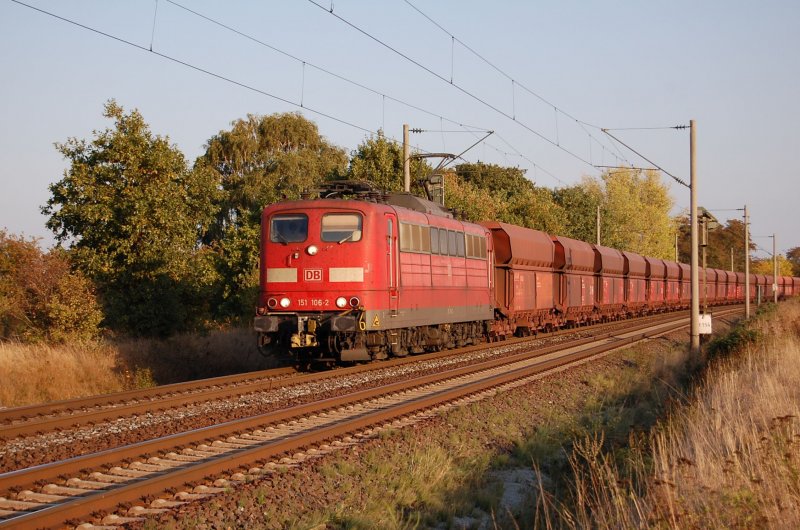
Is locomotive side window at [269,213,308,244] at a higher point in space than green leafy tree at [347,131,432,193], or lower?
lower

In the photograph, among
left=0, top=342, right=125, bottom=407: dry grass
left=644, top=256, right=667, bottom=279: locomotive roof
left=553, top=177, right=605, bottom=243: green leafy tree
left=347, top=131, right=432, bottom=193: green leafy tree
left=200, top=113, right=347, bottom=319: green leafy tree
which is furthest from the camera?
left=553, top=177, right=605, bottom=243: green leafy tree

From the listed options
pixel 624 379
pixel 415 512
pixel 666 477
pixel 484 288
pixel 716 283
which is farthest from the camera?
pixel 716 283

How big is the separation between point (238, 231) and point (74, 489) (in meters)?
23.3

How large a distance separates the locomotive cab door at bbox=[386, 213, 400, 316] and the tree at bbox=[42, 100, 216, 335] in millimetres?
7423

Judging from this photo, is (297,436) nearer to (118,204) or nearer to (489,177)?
(118,204)

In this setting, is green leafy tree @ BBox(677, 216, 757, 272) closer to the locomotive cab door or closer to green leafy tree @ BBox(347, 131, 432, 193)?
green leafy tree @ BBox(347, 131, 432, 193)

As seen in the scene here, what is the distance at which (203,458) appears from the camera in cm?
977

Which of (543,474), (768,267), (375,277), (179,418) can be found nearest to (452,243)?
(375,277)

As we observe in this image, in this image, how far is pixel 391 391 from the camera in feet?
51.2

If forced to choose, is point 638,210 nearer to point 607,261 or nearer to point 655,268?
point 655,268

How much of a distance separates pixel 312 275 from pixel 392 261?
178 cm

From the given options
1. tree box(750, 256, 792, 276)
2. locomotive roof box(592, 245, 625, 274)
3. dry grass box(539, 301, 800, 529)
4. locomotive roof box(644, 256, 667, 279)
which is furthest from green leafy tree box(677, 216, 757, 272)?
dry grass box(539, 301, 800, 529)

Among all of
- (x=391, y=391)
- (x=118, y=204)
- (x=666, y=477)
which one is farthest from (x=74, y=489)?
(x=118, y=204)

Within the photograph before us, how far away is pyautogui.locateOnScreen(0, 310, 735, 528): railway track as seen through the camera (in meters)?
7.55
